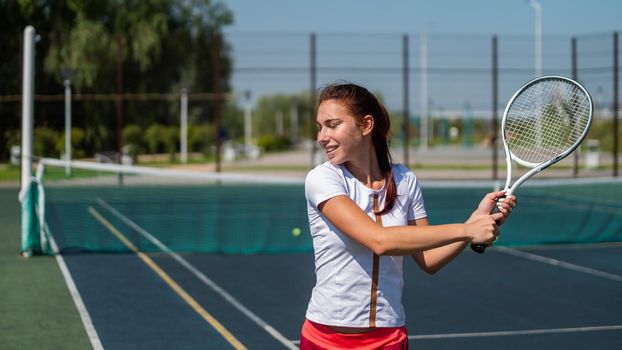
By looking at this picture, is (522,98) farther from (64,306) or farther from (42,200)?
(42,200)

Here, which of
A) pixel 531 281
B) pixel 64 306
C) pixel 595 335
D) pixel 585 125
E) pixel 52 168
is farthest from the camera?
pixel 52 168

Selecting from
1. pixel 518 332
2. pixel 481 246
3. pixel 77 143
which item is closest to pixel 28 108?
pixel 518 332

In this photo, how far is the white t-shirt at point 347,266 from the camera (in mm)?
2988

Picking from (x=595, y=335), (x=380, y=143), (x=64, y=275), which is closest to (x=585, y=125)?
(x=380, y=143)

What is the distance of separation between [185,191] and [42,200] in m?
13.3

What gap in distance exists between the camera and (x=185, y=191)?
24.6 m

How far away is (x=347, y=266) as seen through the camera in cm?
300

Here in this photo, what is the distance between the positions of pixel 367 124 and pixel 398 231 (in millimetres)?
395

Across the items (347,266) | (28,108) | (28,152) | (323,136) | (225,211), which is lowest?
(225,211)

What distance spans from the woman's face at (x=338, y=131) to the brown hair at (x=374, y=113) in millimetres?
24

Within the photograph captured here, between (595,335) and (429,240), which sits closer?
(429,240)

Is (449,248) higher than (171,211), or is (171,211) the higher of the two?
(449,248)

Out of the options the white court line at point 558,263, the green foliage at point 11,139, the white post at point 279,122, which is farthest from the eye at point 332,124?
the white post at point 279,122

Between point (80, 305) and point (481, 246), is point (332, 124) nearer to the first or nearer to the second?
point (481, 246)
